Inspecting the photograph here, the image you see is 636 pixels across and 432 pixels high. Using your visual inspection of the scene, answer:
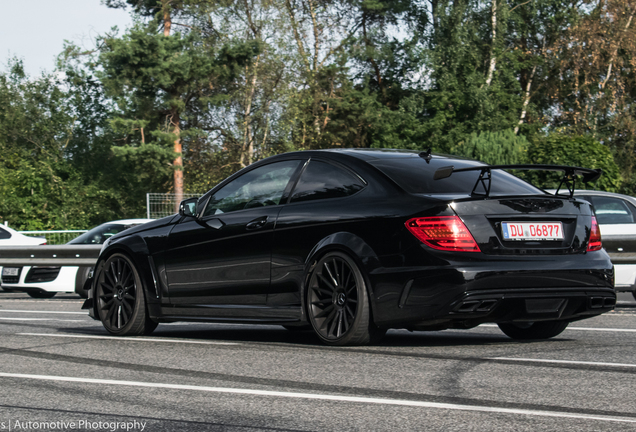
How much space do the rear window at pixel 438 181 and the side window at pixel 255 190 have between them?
85 cm

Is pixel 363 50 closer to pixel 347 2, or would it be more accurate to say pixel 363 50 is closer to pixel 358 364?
pixel 347 2

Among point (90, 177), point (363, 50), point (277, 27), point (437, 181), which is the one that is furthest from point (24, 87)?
point (437, 181)

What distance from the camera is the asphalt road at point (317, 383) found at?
4.14 meters

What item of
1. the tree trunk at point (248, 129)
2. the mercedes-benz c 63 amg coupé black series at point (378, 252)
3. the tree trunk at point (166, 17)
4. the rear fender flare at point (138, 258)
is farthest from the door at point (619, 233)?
the tree trunk at point (248, 129)

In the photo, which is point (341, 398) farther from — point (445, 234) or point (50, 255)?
point (50, 255)

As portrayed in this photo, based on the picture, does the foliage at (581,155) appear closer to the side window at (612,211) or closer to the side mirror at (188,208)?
the side window at (612,211)

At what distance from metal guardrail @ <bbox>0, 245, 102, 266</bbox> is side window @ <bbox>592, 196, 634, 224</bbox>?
798cm

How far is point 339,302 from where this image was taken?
6.54 m

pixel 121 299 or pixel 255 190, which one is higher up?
pixel 255 190

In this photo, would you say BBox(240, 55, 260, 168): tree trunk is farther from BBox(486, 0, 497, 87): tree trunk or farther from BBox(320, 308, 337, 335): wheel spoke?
BBox(320, 308, 337, 335): wheel spoke

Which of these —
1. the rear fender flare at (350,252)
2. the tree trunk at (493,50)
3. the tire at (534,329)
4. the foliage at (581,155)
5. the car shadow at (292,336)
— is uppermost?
the tree trunk at (493,50)

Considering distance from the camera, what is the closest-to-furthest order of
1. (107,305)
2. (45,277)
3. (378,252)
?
(378,252)
(107,305)
(45,277)

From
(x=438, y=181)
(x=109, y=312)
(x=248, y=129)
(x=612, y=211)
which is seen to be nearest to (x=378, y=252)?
(x=438, y=181)

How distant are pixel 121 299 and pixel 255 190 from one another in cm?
174
